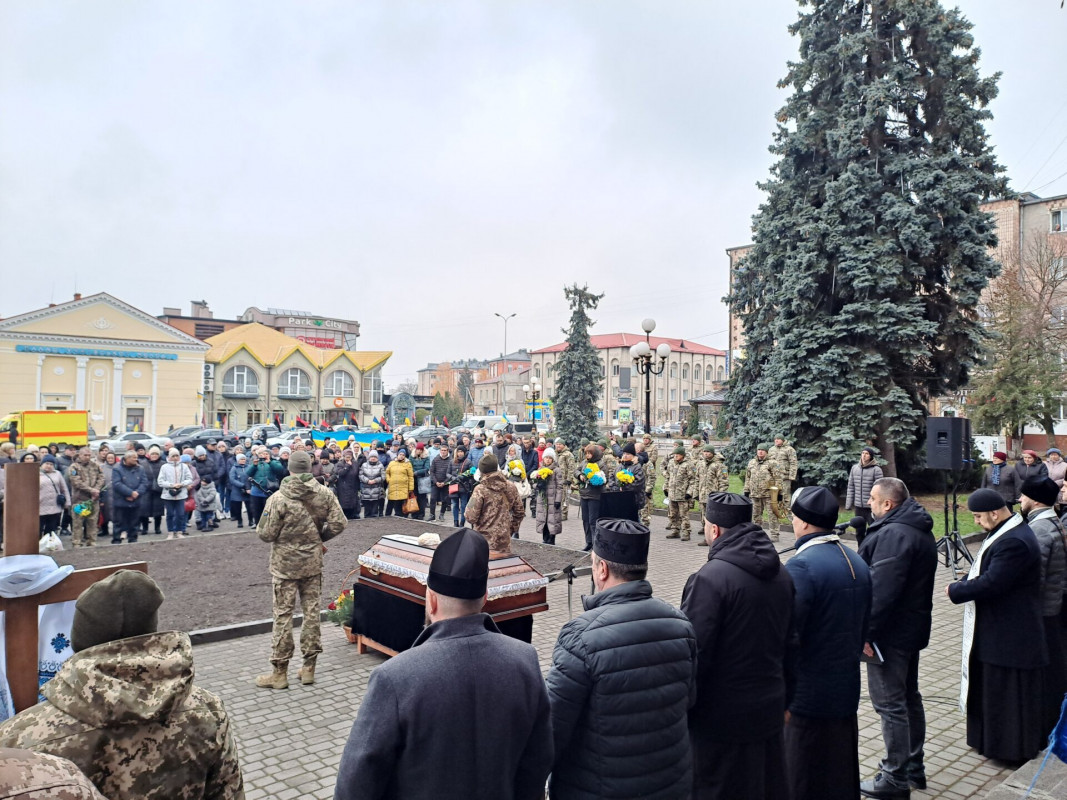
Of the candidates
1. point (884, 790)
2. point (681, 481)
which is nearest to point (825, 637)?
point (884, 790)

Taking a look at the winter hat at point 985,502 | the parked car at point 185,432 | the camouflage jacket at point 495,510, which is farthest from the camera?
the parked car at point 185,432

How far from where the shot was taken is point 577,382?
3778cm

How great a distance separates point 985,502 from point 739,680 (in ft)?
9.81

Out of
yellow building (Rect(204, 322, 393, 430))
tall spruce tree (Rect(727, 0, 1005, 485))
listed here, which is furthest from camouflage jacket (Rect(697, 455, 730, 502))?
yellow building (Rect(204, 322, 393, 430))

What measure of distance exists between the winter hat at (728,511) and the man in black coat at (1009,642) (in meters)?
2.17

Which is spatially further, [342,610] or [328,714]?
[342,610]

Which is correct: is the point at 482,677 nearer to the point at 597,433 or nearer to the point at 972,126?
the point at 972,126

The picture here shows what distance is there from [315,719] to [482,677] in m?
4.30

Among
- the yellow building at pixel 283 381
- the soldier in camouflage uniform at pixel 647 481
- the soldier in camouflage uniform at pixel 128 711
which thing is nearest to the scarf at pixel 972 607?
the soldier in camouflage uniform at pixel 128 711

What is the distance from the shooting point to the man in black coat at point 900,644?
4527 mm

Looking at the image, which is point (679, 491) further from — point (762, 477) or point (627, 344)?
point (627, 344)

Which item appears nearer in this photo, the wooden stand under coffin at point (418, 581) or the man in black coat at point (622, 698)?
the man in black coat at point (622, 698)

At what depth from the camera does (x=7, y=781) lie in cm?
127

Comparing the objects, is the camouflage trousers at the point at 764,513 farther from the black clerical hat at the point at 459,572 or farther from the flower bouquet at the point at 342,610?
the black clerical hat at the point at 459,572
